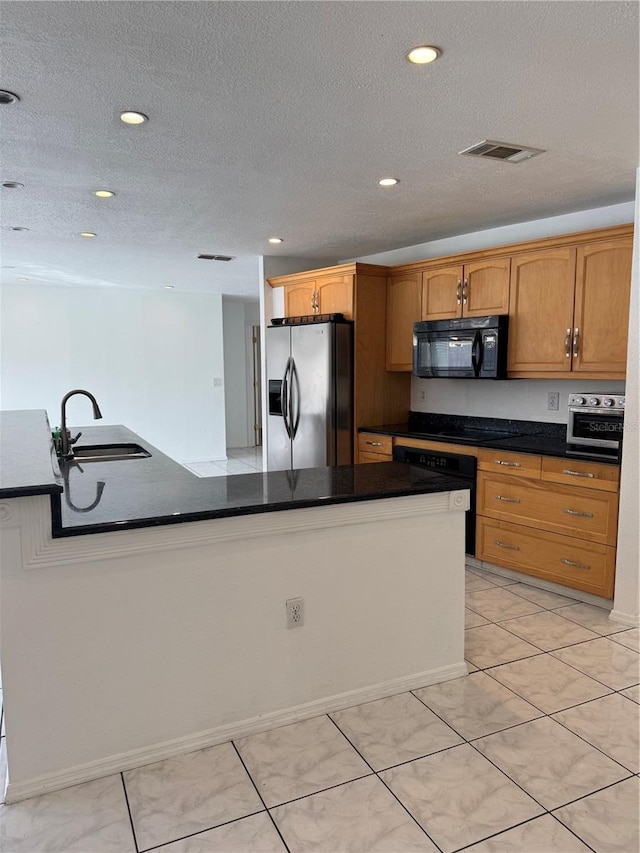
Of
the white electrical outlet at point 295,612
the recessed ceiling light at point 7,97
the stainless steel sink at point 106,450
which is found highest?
the recessed ceiling light at point 7,97

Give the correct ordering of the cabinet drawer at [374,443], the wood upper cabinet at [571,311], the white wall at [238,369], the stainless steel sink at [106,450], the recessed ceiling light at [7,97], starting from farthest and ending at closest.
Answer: the white wall at [238,369], the cabinet drawer at [374,443], the stainless steel sink at [106,450], the wood upper cabinet at [571,311], the recessed ceiling light at [7,97]

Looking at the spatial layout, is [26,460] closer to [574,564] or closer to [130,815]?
[130,815]

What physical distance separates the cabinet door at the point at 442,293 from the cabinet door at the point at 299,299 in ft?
3.39

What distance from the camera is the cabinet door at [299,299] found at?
500 cm

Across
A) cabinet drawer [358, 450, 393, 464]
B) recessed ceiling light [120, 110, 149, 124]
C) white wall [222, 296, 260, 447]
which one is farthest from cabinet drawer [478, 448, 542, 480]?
white wall [222, 296, 260, 447]

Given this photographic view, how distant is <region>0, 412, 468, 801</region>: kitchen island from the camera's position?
1868 mm

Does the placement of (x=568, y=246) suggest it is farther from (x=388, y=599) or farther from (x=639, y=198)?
(x=388, y=599)

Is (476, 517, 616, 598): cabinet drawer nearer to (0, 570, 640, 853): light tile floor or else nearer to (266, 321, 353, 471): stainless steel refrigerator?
(0, 570, 640, 853): light tile floor

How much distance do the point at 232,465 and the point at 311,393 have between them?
3.39m

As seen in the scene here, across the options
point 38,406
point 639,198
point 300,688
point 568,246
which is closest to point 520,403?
point 568,246

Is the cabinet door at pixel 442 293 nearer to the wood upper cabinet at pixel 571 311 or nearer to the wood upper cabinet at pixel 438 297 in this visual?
the wood upper cabinet at pixel 438 297

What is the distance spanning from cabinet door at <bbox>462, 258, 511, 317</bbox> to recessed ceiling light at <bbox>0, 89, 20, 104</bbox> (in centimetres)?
287

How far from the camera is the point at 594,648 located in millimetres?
2850

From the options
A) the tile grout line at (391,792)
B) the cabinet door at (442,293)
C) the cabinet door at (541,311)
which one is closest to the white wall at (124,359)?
the cabinet door at (442,293)
